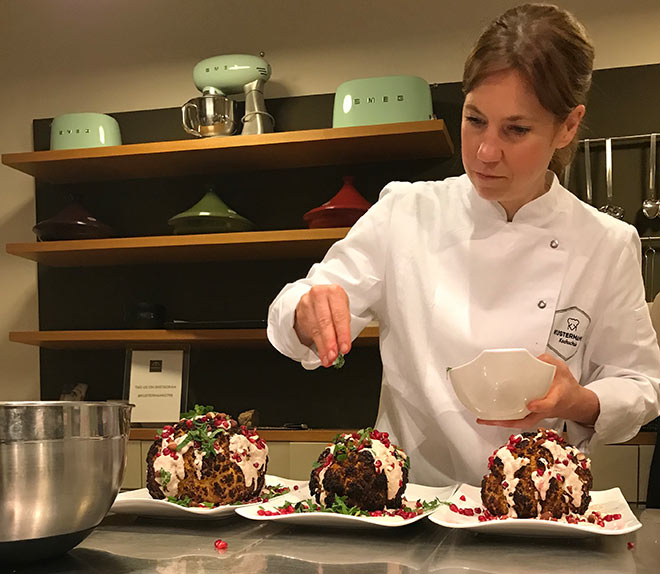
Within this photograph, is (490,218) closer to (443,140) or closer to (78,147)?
(443,140)

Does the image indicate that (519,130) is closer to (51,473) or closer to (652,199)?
(51,473)

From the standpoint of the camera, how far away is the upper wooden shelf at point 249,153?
271cm

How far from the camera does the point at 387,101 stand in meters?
2.74

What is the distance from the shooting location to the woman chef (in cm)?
130

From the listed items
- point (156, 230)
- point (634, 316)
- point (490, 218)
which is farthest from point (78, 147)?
point (634, 316)

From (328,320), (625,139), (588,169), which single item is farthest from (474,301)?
(625,139)

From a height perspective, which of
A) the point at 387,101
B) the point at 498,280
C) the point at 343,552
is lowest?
the point at 343,552

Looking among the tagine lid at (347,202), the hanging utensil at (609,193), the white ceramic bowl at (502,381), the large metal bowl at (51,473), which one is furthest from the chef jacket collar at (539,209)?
the hanging utensil at (609,193)

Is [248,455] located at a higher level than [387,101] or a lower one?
lower

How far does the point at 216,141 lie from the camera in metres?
2.85

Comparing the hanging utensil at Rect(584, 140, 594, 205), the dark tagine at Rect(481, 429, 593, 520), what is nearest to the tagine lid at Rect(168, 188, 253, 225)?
the hanging utensil at Rect(584, 140, 594, 205)

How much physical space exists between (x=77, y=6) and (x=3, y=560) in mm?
3038

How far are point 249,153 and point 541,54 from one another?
175 cm

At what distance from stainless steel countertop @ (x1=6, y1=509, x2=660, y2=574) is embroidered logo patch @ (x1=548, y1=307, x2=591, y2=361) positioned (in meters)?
0.43
